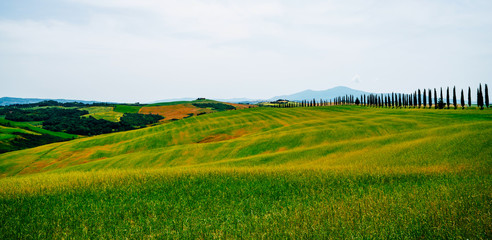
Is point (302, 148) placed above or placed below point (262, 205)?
below

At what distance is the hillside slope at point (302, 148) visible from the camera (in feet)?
67.2

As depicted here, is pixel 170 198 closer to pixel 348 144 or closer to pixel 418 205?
pixel 418 205

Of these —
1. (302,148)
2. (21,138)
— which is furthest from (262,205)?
(21,138)

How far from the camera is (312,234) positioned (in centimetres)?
638

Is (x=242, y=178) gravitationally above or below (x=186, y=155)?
above

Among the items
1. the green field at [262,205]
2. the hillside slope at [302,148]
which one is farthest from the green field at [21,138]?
the green field at [262,205]

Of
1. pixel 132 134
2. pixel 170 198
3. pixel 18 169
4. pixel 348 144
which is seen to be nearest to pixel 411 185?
pixel 170 198

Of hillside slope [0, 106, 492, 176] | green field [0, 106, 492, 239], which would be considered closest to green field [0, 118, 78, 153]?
hillside slope [0, 106, 492, 176]

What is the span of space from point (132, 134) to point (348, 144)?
73643 millimetres

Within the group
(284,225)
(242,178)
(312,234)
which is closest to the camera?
(312,234)

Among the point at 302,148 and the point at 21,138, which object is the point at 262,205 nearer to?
the point at 302,148

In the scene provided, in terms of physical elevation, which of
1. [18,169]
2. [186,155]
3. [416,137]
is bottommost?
[18,169]

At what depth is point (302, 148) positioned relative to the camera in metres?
35.7

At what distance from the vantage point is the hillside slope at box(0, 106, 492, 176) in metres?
20.5
